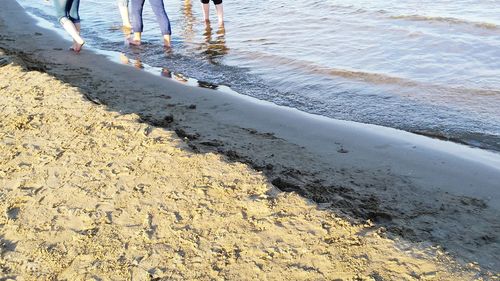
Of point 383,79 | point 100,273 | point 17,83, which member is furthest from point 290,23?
point 100,273

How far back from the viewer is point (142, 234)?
2.62 meters

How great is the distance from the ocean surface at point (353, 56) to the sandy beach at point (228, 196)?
0.70 meters

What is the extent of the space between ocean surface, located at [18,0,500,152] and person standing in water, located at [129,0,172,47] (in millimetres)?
192

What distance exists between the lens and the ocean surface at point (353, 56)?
5.40 m

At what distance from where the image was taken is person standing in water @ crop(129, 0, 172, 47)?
25.7 ft

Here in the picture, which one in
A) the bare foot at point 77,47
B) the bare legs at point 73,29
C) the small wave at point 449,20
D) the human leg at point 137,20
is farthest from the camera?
the small wave at point 449,20

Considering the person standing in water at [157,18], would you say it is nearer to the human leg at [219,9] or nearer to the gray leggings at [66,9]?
the gray leggings at [66,9]

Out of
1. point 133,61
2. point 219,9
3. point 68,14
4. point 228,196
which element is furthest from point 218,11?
point 228,196

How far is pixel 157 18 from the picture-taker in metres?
7.97

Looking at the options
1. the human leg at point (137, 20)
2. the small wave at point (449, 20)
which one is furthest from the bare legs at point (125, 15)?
the small wave at point (449, 20)

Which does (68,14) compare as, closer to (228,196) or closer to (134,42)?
(134,42)

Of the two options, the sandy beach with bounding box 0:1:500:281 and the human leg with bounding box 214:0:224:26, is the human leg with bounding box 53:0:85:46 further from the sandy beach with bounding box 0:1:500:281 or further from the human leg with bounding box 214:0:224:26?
the human leg with bounding box 214:0:224:26

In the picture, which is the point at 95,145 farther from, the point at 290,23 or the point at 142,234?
the point at 290,23

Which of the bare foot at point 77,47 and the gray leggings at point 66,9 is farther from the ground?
the gray leggings at point 66,9
